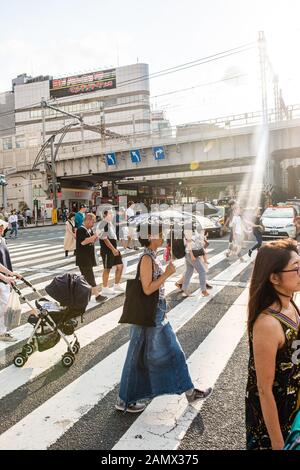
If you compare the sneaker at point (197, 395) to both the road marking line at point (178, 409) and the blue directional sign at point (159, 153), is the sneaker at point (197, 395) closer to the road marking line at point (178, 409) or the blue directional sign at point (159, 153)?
the road marking line at point (178, 409)

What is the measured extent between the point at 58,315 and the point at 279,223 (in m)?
16.2

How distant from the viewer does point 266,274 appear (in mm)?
2271

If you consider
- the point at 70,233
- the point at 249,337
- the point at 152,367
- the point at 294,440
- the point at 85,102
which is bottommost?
the point at 152,367

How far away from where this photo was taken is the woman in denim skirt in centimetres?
388

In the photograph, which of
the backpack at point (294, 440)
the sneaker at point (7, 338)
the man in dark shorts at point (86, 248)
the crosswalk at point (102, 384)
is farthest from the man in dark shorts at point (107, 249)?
the backpack at point (294, 440)

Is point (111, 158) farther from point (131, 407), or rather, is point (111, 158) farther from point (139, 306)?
point (131, 407)

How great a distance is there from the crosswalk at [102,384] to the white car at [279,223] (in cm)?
1152

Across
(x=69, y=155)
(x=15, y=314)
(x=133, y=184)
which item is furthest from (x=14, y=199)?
(x=15, y=314)

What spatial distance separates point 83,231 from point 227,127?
27.5m

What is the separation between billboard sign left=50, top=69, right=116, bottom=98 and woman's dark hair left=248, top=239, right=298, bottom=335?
8352 cm

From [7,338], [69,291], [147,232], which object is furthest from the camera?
[7,338]

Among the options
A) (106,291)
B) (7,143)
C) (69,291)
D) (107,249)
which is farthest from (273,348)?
(7,143)

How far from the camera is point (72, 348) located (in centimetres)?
550
